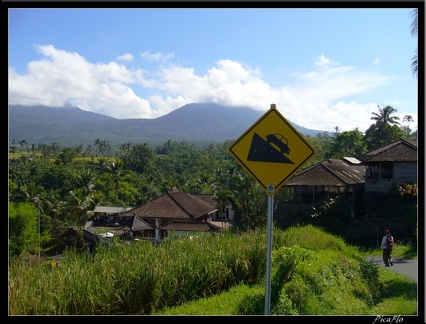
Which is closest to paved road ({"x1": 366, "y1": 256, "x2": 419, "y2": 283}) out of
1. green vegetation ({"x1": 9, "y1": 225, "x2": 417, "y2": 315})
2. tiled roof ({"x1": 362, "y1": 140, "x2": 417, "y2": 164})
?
green vegetation ({"x1": 9, "y1": 225, "x2": 417, "y2": 315})

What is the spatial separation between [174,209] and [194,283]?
22.8 metres

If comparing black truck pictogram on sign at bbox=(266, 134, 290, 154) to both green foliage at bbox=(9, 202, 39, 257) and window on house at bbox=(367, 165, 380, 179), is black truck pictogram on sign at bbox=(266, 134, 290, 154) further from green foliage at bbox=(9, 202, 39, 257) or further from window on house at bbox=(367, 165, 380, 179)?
green foliage at bbox=(9, 202, 39, 257)

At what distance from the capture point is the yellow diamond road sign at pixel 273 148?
12.7 ft

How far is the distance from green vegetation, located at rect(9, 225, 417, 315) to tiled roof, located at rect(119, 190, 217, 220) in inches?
819

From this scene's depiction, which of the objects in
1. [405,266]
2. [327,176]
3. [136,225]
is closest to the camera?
[405,266]

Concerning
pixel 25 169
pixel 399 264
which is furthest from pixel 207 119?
pixel 399 264

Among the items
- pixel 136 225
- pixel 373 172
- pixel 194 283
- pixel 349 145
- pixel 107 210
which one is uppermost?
pixel 349 145

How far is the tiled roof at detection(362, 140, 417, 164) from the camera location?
21.1 m

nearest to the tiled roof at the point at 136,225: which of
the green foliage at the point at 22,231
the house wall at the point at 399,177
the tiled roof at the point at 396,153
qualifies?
the green foliage at the point at 22,231

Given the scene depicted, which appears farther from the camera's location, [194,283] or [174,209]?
[174,209]

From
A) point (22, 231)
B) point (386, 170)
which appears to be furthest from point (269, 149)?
point (22, 231)

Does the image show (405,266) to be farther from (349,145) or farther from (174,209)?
(349,145)

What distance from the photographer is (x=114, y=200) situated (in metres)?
43.0

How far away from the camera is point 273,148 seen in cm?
386
